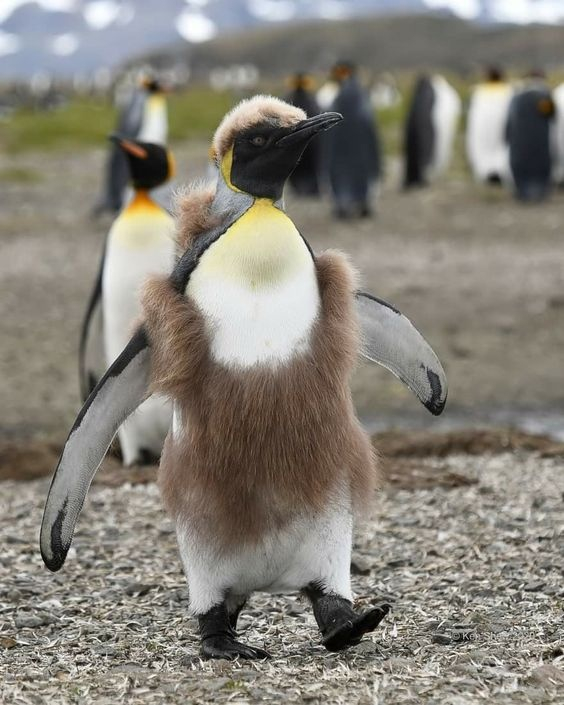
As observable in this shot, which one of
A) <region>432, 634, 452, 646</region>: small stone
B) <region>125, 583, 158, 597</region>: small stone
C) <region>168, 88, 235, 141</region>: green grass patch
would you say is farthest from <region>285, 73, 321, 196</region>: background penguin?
<region>432, 634, 452, 646</region>: small stone

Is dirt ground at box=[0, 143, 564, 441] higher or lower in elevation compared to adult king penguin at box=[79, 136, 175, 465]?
lower

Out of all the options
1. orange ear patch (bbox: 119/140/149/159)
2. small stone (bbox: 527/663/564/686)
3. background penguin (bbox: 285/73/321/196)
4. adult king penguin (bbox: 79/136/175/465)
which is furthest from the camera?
background penguin (bbox: 285/73/321/196)

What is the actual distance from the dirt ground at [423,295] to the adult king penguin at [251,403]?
4.27 meters

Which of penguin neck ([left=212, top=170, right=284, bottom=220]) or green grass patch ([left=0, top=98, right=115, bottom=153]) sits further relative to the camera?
green grass patch ([left=0, top=98, right=115, bottom=153])

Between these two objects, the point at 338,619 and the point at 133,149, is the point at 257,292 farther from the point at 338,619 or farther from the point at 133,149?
the point at 133,149

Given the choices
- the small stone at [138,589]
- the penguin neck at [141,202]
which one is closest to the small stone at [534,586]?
the small stone at [138,589]

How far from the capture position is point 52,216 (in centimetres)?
1736

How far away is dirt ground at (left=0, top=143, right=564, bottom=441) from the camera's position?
29.0 feet

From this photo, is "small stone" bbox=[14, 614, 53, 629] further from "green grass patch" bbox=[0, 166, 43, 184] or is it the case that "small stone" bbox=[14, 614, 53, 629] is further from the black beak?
"green grass patch" bbox=[0, 166, 43, 184]

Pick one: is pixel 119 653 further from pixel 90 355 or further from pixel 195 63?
pixel 195 63

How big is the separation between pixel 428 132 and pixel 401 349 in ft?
56.8

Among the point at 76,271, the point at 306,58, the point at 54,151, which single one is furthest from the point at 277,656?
the point at 306,58

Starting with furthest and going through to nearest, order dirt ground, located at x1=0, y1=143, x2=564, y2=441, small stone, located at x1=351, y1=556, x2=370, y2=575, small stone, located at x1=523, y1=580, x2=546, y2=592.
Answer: dirt ground, located at x1=0, y1=143, x2=564, y2=441 < small stone, located at x1=351, y1=556, x2=370, y2=575 < small stone, located at x1=523, y1=580, x2=546, y2=592

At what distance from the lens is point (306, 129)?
3273 mm
